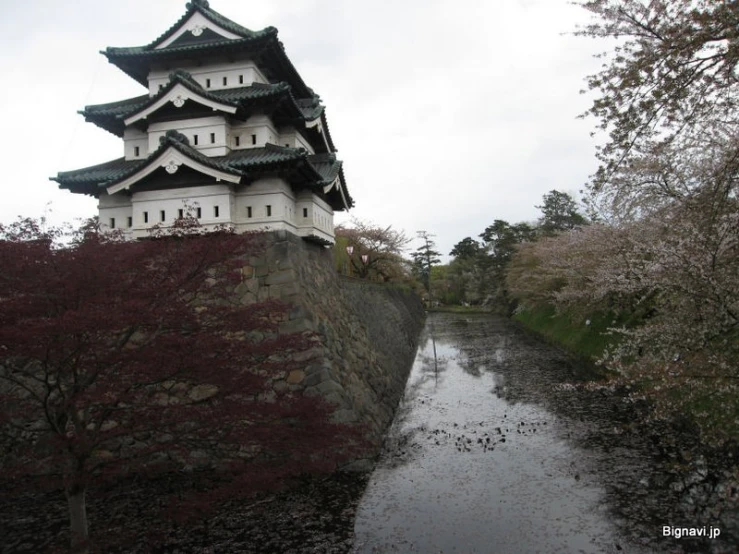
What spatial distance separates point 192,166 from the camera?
10633 mm

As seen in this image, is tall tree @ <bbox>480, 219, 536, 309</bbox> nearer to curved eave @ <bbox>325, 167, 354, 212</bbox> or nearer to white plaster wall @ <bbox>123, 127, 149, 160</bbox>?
curved eave @ <bbox>325, 167, 354, 212</bbox>

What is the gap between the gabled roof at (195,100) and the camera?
37.4 ft

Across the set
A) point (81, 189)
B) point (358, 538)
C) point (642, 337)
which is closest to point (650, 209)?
point (642, 337)

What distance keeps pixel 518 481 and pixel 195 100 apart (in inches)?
425

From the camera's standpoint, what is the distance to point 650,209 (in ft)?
48.1

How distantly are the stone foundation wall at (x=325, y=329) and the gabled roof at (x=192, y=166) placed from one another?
152 centimetres

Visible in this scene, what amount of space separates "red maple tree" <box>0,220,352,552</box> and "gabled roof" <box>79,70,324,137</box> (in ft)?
20.8

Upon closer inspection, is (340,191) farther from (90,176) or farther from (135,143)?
(90,176)

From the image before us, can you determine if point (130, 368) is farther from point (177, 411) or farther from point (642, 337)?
point (642, 337)

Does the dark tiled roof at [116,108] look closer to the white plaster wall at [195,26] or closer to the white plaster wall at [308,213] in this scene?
the white plaster wall at [195,26]

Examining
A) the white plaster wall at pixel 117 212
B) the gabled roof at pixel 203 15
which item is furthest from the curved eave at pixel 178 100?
the gabled roof at pixel 203 15

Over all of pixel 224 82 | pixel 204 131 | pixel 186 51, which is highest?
pixel 186 51

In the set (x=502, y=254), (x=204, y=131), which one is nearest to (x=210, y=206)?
(x=204, y=131)

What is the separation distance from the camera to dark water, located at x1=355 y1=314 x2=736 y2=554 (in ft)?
22.5
